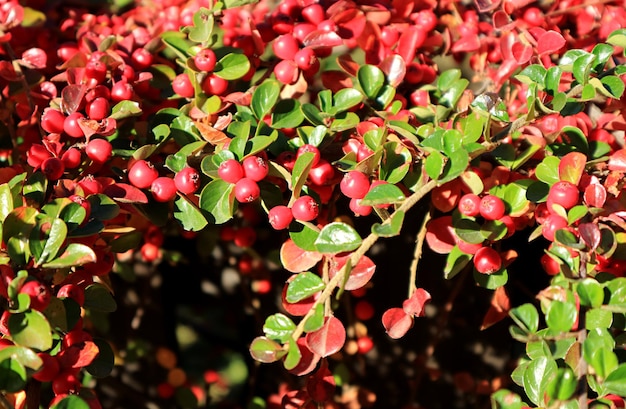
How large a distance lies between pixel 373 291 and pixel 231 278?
44 cm

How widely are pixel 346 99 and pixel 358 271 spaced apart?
33 cm

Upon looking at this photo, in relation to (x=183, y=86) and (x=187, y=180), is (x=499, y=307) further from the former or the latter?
(x=183, y=86)

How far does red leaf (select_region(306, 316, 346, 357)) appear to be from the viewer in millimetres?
983

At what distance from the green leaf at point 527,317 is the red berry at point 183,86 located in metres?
0.69

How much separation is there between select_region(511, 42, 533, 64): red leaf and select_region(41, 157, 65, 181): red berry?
0.85m

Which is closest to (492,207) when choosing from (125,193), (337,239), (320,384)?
(337,239)

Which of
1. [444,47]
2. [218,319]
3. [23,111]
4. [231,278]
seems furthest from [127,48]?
[218,319]

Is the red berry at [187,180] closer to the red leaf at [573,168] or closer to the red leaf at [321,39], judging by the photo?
the red leaf at [321,39]

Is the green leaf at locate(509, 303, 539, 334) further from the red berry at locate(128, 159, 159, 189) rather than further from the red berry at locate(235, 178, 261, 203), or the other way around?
the red berry at locate(128, 159, 159, 189)

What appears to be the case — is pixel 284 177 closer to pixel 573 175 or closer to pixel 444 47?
pixel 573 175

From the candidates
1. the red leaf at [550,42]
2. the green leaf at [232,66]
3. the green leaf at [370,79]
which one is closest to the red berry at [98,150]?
the green leaf at [232,66]

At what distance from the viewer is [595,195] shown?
99cm

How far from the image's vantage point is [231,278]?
6.76ft

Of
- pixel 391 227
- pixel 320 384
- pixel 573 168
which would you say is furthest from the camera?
pixel 320 384
